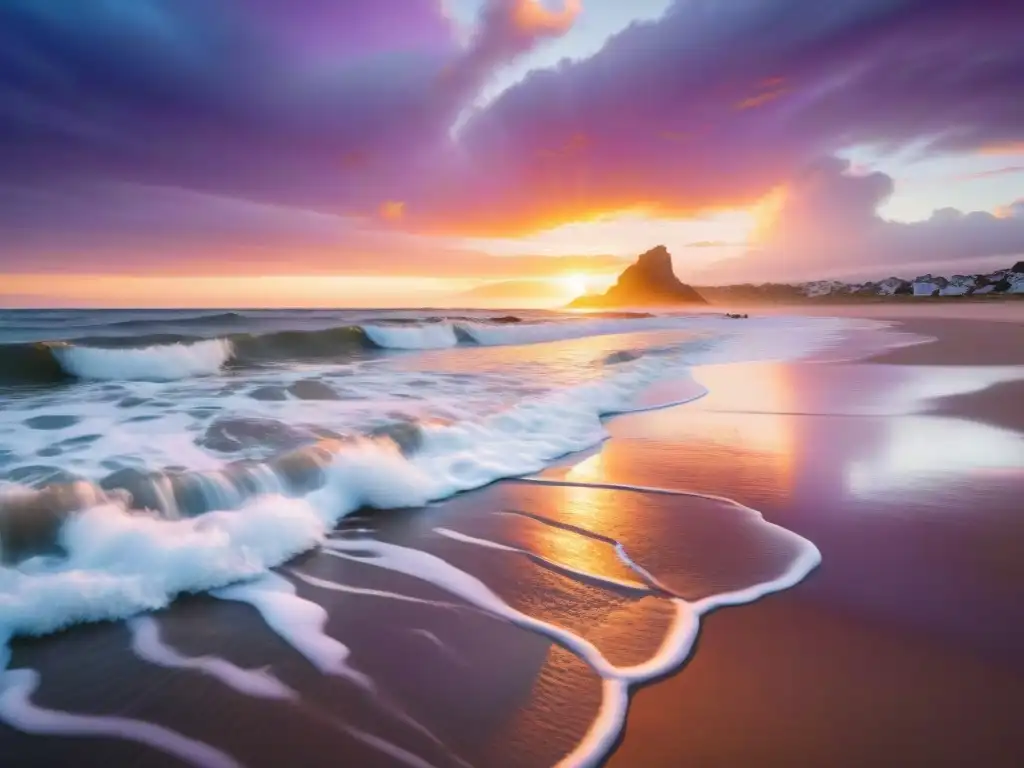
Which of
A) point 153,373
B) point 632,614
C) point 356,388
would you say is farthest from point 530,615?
point 153,373

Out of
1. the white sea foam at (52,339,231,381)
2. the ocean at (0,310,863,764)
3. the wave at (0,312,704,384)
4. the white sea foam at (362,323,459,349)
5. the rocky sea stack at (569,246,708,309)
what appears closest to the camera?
the ocean at (0,310,863,764)

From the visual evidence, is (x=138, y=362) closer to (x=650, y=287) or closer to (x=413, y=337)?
(x=413, y=337)

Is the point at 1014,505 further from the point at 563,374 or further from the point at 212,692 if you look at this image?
the point at 563,374

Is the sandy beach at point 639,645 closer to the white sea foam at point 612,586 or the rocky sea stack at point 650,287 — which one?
the white sea foam at point 612,586

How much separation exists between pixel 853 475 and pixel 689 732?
374 centimetres

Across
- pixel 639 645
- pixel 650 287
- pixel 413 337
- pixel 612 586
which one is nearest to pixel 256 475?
pixel 612 586

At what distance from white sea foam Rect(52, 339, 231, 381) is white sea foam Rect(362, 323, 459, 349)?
748cm

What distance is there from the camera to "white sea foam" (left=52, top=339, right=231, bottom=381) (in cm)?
1220

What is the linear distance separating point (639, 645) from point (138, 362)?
13.9 m

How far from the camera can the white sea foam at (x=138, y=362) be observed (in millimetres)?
12195

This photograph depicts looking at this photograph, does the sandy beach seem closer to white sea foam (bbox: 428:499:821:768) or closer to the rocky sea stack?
white sea foam (bbox: 428:499:821:768)

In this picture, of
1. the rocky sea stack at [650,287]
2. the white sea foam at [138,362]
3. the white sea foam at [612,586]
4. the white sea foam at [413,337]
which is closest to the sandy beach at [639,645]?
the white sea foam at [612,586]

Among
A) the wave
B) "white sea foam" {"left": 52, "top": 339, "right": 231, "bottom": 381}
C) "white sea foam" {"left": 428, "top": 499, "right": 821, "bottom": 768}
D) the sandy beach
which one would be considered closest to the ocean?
"white sea foam" {"left": 428, "top": 499, "right": 821, "bottom": 768}

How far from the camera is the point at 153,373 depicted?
41.6 ft
